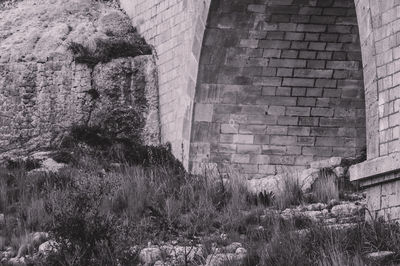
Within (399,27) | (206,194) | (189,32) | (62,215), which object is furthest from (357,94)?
(62,215)

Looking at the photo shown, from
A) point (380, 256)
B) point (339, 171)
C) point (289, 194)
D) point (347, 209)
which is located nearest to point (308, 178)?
point (339, 171)

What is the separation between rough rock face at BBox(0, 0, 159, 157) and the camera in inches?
717

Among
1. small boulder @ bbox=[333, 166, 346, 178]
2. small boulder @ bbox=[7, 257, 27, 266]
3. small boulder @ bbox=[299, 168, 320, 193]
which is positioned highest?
small boulder @ bbox=[333, 166, 346, 178]

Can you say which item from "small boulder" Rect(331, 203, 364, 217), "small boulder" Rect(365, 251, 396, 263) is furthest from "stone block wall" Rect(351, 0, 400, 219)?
"small boulder" Rect(365, 251, 396, 263)

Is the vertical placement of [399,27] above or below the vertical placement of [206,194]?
above

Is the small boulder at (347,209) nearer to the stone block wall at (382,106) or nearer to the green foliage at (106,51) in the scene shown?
the stone block wall at (382,106)

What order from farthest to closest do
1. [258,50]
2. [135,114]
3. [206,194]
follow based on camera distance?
[135,114] → [258,50] → [206,194]

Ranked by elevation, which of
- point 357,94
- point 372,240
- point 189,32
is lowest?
point 372,240

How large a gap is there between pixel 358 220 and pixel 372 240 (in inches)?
34.2

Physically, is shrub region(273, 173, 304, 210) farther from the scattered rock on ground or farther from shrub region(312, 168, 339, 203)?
the scattered rock on ground

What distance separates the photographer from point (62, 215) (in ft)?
33.3

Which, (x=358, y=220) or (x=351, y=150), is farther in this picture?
(x=351, y=150)

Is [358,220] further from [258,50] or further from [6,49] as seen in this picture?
[6,49]

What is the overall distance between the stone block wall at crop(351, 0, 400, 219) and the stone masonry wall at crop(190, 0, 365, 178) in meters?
4.81
